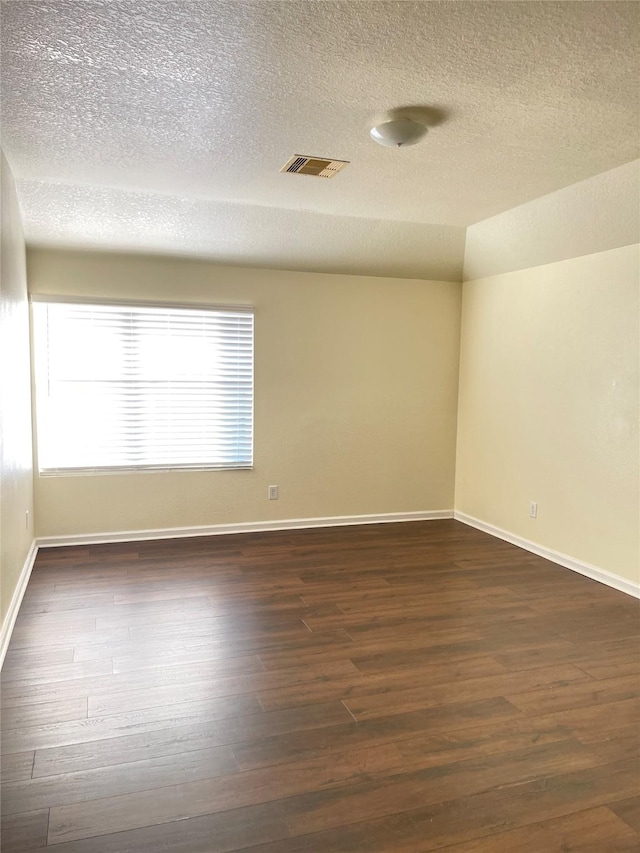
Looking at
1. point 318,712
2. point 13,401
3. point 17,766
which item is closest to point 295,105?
point 13,401

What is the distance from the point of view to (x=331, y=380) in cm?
549

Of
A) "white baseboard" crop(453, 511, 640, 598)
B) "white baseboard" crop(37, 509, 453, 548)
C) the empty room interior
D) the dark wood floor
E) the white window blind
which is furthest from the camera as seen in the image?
"white baseboard" crop(37, 509, 453, 548)

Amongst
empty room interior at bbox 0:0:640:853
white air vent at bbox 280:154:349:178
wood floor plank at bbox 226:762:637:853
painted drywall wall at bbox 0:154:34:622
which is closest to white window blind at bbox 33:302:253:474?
empty room interior at bbox 0:0:640:853

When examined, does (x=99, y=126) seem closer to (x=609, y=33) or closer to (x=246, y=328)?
(x=609, y=33)

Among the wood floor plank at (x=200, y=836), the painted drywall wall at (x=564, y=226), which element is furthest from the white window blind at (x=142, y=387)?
the wood floor plank at (x=200, y=836)

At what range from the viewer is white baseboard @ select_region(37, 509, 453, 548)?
15.9 ft

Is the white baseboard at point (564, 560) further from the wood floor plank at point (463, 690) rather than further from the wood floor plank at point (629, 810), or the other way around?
the wood floor plank at point (629, 810)

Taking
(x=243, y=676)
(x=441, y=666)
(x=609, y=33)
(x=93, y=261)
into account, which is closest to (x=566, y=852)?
(x=441, y=666)

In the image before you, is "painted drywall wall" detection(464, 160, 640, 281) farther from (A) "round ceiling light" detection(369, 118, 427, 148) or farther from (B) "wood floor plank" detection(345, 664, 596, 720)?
(B) "wood floor plank" detection(345, 664, 596, 720)

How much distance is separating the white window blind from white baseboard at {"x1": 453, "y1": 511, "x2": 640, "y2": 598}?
2.21 m

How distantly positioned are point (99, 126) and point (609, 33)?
83.0 inches

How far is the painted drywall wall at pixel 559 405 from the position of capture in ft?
13.2

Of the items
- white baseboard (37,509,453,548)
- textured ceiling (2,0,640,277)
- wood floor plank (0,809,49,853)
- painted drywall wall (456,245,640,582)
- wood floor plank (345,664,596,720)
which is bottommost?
wood floor plank (345,664,596,720)

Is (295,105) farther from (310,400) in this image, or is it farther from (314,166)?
(310,400)
